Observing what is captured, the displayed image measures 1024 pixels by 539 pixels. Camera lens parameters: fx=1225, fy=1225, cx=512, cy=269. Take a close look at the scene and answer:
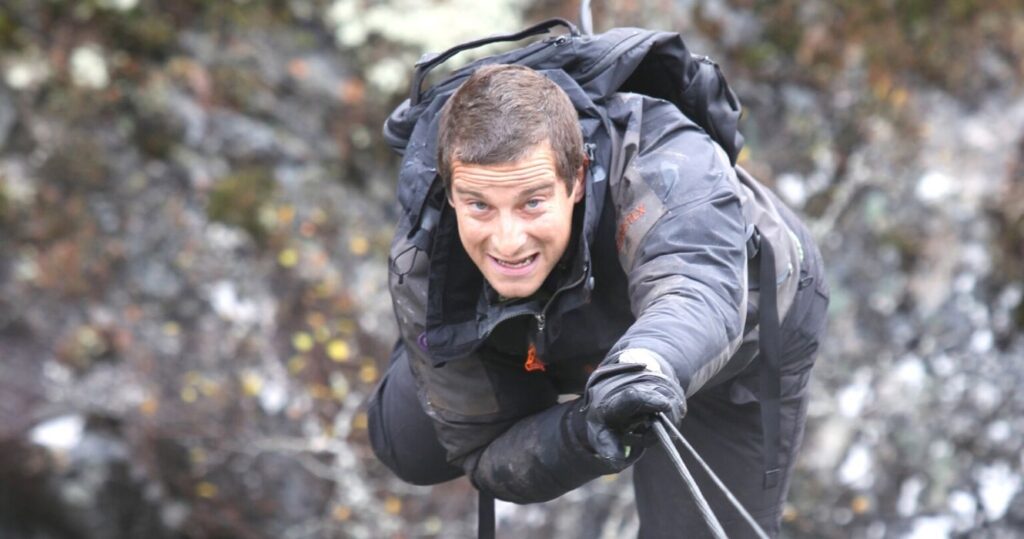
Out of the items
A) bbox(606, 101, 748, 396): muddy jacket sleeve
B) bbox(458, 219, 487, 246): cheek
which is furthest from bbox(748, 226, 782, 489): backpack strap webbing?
bbox(458, 219, 487, 246): cheek

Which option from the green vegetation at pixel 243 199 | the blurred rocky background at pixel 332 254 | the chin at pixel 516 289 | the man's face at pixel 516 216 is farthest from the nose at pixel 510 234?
the green vegetation at pixel 243 199

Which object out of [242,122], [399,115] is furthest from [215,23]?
[399,115]

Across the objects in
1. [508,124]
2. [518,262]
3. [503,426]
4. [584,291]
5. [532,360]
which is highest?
[508,124]

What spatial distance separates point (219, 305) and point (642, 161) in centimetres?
393

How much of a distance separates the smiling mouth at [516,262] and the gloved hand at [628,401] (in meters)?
0.36

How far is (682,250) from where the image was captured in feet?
7.56

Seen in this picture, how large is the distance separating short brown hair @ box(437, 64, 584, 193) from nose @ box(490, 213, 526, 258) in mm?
116

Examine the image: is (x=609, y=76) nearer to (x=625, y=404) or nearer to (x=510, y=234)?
(x=510, y=234)

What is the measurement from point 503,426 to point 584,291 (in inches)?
22.1

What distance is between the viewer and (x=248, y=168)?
6117mm

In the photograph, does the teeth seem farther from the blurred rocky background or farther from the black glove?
the blurred rocky background

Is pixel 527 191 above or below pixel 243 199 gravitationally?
below

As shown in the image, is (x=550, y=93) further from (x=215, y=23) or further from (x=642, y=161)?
(x=215, y=23)

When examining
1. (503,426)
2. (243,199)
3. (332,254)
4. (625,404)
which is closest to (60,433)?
(243,199)
